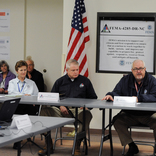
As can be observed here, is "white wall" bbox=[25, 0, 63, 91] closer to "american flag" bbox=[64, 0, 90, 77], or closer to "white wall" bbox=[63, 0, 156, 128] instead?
"white wall" bbox=[63, 0, 156, 128]

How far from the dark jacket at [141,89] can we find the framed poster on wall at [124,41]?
119 centimetres

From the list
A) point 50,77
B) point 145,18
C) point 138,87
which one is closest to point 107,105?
point 138,87

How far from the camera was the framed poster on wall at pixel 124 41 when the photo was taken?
5664 mm

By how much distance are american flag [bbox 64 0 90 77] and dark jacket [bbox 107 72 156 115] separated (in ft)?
4.03

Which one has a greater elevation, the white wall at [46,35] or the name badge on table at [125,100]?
the white wall at [46,35]

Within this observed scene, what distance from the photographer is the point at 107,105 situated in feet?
12.6

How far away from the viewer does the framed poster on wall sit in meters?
5.66

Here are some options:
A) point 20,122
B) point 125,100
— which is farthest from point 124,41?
point 20,122

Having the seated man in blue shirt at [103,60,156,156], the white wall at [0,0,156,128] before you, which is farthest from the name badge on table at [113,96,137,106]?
the white wall at [0,0,156,128]

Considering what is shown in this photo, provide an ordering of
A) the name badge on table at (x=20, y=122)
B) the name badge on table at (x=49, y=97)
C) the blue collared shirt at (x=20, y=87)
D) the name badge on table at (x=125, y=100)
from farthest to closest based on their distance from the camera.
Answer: the blue collared shirt at (x=20, y=87)
the name badge on table at (x=49, y=97)
the name badge on table at (x=125, y=100)
the name badge on table at (x=20, y=122)

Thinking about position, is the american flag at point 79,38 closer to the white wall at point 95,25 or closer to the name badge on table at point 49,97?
the white wall at point 95,25

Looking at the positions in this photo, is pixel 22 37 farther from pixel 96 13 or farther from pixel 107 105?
pixel 107 105

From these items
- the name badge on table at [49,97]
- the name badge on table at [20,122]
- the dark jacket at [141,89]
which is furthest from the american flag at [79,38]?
the name badge on table at [20,122]

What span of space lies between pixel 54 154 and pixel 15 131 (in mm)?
1942
